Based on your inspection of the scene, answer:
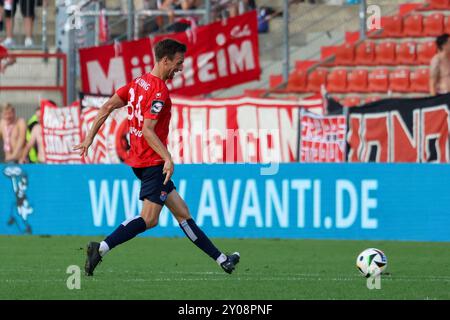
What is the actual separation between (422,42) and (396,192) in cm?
654

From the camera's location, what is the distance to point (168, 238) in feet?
58.7

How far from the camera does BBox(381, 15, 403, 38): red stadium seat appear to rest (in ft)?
76.8

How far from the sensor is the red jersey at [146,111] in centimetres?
1112

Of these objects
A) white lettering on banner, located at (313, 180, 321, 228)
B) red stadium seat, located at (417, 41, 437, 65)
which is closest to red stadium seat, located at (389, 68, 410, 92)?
red stadium seat, located at (417, 41, 437, 65)

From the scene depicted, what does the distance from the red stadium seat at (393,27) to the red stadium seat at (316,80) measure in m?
1.26

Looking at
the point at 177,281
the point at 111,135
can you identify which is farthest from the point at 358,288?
the point at 111,135

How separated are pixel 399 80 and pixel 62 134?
581 cm

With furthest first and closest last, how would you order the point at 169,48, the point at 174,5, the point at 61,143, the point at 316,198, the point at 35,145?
1. the point at 174,5
2. the point at 35,145
3. the point at 61,143
4. the point at 316,198
5. the point at 169,48

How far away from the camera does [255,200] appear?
17578 millimetres

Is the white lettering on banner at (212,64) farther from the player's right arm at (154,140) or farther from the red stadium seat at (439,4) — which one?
the player's right arm at (154,140)

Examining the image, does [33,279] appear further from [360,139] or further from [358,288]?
[360,139]

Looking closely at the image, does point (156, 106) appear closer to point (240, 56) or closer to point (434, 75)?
point (434, 75)

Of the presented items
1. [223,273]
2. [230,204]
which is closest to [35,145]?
[230,204]

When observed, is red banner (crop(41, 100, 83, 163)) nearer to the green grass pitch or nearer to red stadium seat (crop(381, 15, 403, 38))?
the green grass pitch
